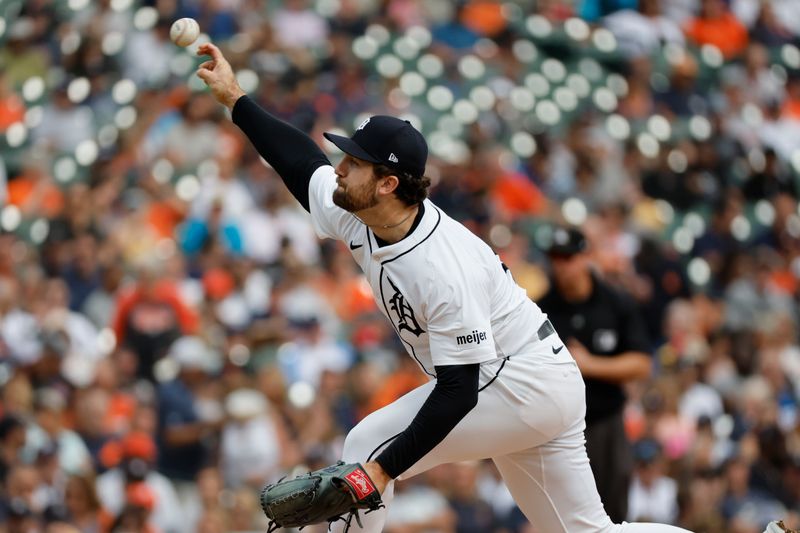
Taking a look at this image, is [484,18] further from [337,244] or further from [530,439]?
[530,439]

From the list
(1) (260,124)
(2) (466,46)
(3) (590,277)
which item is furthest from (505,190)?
(1) (260,124)

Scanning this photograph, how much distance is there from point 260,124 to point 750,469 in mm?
6362

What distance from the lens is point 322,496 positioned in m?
4.54

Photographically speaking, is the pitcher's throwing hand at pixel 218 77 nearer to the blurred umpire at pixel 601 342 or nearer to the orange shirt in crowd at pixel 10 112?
the blurred umpire at pixel 601 342

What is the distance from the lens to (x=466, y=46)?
1408 centimetres

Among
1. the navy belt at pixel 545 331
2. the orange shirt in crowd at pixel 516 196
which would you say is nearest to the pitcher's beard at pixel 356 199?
the navy belt at pixel 545 331

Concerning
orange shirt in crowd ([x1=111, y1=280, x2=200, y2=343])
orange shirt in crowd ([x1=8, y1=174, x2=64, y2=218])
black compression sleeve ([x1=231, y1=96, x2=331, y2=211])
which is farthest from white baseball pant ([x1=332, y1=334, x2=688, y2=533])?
orange shirt in crowd ([x1=8, y1=174, x2=64, y2=218])

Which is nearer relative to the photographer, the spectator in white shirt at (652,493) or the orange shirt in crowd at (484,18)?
the spectator in white shirt at (652,493)

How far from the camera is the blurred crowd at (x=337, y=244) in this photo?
891cm

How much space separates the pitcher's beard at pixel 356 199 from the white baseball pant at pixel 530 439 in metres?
0.72

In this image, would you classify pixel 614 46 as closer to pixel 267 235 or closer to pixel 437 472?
pixel 267 235

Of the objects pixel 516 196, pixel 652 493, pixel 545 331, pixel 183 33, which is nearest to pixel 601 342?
pixel 545 331

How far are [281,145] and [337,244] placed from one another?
5832 mm

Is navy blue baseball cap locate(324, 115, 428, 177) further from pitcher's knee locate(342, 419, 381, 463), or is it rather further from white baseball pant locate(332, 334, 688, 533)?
pitcher's knee locate(342, 419, 381, 463)
